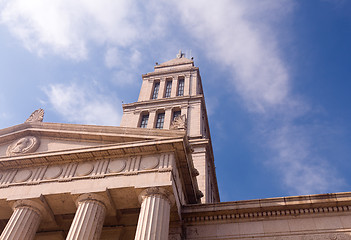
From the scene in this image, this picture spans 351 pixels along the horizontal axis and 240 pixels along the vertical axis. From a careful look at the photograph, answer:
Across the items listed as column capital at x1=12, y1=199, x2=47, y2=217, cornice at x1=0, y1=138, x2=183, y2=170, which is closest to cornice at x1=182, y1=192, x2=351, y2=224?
cornice at x1=0, y1=138, x2=183, y2=170

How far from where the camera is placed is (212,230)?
62.2ft

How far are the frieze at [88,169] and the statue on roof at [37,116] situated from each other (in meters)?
4.53

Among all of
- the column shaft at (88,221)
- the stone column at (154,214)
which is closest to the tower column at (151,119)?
the column shaft at (88,221)

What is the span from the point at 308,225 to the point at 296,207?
1.10 m

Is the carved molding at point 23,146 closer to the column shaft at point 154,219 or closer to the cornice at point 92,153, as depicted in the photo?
the cornice at point 92,153

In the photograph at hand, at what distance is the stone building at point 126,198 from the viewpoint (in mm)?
17250

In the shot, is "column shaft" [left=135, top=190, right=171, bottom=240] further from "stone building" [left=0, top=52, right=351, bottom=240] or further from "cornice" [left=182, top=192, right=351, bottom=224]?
"cornice" [left=182, top=192, right=351, bottom=224]

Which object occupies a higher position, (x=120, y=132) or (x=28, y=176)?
(x=120, y=132)

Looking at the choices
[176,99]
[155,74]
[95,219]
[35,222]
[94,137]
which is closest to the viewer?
[95,219]

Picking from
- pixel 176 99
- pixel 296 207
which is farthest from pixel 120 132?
pixel 176 99

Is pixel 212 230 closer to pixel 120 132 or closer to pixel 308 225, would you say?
pixel 308 225

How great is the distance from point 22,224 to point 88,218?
12.2ft

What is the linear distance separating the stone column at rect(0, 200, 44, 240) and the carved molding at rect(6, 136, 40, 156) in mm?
4145

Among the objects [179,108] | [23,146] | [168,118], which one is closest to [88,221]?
[23,146]
